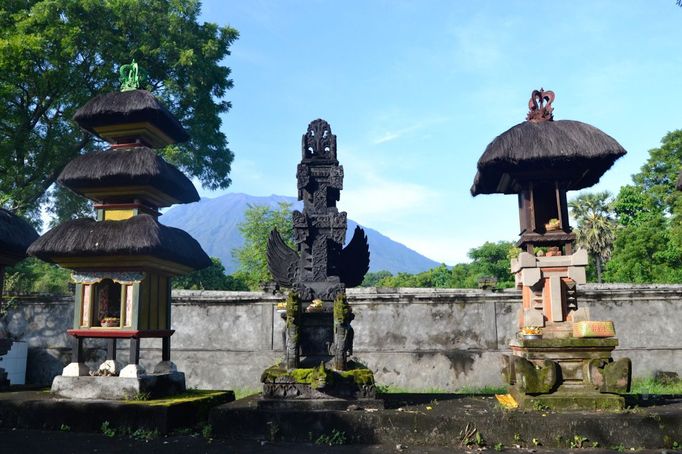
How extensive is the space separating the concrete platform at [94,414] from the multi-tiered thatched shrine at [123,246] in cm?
54

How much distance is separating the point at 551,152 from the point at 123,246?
8.14 meters

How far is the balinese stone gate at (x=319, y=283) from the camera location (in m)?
8.70

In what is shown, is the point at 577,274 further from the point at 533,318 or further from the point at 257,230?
the point at 257,230

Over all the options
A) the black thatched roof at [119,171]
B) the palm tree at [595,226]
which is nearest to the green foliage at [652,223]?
the palm tree at [595,226]

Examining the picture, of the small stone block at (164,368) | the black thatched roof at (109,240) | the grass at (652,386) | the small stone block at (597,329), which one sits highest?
the black thatched roof at (109,240)

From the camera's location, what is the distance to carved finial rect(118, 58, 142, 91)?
11688 millimetres

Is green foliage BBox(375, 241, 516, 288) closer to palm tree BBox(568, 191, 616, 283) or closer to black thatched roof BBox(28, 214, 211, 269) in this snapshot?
palm tree BBox(568, 191, 616, 283)

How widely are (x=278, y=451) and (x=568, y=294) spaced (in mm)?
5959

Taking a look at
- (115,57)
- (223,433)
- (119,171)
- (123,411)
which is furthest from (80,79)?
(223,433)

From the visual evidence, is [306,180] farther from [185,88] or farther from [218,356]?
[185,88]

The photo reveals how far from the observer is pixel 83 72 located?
19.6m

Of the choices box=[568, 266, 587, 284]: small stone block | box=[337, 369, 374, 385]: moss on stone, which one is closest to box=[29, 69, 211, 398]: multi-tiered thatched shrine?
box=[337, 369, 374, 385]: moss on stone

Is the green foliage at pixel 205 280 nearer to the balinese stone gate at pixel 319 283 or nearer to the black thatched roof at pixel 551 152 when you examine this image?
the balinese stone gate at pixel 319 283

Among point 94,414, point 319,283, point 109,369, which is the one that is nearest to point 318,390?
point 319,283
